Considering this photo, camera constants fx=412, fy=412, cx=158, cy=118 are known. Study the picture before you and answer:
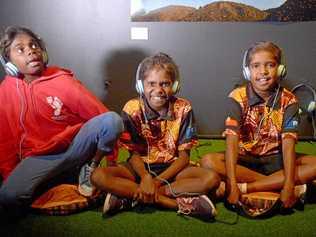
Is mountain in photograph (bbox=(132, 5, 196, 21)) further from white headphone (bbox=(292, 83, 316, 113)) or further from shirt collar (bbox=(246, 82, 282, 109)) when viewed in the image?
shirt collar (bbox=(246, 82, 282, 109))

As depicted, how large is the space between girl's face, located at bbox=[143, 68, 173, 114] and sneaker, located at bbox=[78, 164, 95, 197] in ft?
1.30

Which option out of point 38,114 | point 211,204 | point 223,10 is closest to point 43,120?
point 38,114

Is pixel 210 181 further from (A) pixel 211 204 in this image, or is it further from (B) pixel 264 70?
(B) pixel 264 70

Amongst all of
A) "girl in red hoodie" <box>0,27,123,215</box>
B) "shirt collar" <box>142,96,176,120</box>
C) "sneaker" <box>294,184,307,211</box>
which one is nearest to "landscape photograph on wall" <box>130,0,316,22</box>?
"girl in red hoodie" <box>0,27,123,215</box>

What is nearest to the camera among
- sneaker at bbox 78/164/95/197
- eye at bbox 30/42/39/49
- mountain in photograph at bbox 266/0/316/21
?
sneaker at bbox 78/164/95/197

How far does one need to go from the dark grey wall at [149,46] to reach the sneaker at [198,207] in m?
1.49

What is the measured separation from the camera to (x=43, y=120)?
186 centimetres

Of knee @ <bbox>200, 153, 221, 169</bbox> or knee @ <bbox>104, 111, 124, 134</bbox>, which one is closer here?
knee @ <bbox>104, 111, 124, 134</bbox>

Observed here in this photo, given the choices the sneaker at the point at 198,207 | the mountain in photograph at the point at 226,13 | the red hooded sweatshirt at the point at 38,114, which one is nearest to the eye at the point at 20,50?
the red hooded sweatshirt at the point at 38,114

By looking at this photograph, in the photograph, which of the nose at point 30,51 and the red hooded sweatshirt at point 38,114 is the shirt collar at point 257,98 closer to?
the red hooded sweatshirt at point 38,114

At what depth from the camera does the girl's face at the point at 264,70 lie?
68.5 inches

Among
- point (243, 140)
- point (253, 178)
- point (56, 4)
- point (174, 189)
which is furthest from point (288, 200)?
point (56, 4)

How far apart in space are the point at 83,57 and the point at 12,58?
1291 mm

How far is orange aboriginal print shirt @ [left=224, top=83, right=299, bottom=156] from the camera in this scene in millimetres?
1768
